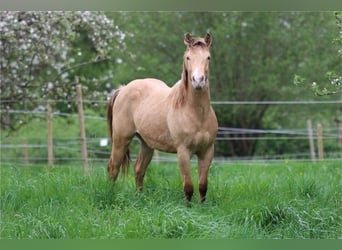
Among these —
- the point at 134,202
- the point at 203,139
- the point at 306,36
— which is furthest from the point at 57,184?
the point at 306,36

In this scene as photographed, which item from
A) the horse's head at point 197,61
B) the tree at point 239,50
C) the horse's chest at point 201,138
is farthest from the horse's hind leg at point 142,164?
the tree at point 239,50

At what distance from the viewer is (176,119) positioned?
7.43 metres

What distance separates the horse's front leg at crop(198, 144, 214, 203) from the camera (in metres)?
7.39

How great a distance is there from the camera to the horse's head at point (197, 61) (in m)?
6.70

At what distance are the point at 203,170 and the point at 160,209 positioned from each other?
93cm

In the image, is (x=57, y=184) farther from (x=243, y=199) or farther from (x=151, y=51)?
(x=151, y=51)

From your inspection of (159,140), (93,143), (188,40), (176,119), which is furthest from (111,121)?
(93,143)

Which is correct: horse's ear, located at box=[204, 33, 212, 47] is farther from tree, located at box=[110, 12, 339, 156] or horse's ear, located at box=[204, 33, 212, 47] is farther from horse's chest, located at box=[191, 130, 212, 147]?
tree, located at box=[110, 12, 339, 156]

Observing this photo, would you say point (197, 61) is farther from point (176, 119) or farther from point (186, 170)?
point (186, 170)

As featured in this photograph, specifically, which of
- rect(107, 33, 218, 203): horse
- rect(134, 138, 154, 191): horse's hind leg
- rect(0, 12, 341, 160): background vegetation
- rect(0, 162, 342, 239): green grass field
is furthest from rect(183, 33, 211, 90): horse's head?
rect(0, 12, 341, 160): background vegetation

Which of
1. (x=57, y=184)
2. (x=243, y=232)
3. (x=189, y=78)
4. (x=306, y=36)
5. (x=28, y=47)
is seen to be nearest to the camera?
(x=243, y=232)

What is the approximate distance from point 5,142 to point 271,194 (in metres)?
11.1

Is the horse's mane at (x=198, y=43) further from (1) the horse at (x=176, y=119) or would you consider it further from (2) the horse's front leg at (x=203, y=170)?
(2) the horse's front leg at (x=203, y=170)

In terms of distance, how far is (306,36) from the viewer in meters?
16.9
